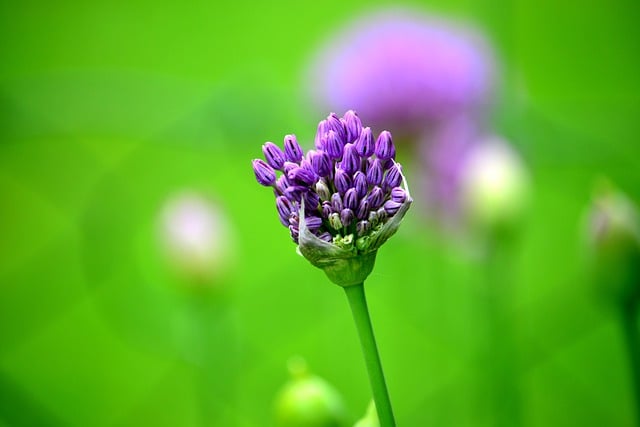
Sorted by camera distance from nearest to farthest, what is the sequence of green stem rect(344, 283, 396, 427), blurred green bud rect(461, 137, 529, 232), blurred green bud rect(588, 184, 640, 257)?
1. green stem rect(344, 283, 396, 427)
2. blurred green bud rect(588, 184, 640, 257)
3. blurred green bud rect(461, 137, 529, 232)

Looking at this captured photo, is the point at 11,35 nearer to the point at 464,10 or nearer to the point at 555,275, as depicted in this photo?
the point at 464,10

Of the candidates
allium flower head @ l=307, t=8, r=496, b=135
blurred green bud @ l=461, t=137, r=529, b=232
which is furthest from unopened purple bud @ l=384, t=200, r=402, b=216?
allium flower head @ l=307, t=8, r=496, b=135

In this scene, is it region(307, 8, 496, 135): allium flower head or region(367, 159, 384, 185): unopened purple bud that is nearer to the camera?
region(367, 159, 384, 185): unopened purple bud

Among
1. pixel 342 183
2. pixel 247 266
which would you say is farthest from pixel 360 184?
pixel 247 266

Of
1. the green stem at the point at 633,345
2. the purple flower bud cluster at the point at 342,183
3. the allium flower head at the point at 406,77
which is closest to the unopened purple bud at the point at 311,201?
the purple flower bud cluster at the point at 342,183

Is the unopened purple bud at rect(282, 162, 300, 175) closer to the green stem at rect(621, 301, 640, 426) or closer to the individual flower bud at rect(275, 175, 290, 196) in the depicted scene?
the individual flower bud at rect(275, 175, 290, 196)

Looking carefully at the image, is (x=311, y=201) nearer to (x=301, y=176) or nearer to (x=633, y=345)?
(x=301, y=176)
